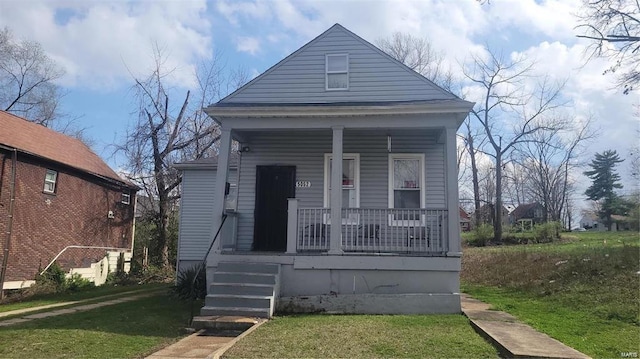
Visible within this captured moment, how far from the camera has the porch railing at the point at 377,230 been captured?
9.45 meters

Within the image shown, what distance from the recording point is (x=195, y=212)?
1570 cm

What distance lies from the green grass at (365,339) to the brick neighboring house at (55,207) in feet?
40.0

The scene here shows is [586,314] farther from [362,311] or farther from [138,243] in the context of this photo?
[138,243]

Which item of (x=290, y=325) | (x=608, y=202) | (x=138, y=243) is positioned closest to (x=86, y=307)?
(x=290, y=325)

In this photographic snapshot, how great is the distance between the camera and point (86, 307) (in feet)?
34.5

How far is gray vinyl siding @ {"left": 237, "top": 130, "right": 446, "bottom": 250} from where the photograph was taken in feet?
36.3

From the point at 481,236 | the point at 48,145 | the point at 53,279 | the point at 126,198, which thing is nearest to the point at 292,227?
the point at 53,279

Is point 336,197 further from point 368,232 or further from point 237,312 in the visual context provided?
point 237,312

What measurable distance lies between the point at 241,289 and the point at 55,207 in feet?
40.8

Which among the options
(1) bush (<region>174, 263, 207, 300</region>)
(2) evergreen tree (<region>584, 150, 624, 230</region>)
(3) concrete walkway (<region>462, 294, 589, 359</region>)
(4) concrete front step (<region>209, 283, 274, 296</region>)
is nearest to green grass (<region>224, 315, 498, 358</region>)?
(3) concrete walkway (<region>462, 294, 589, 359</region>)

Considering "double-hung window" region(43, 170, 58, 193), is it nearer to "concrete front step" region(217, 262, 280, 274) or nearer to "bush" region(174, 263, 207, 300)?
"bush" region(174, 263, 207, 300)

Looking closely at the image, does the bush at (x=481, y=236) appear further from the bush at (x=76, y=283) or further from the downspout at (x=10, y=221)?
the downspout at (x=10, y=221)

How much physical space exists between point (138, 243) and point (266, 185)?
15754mm

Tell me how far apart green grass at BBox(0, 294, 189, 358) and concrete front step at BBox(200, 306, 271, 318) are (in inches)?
18.4
